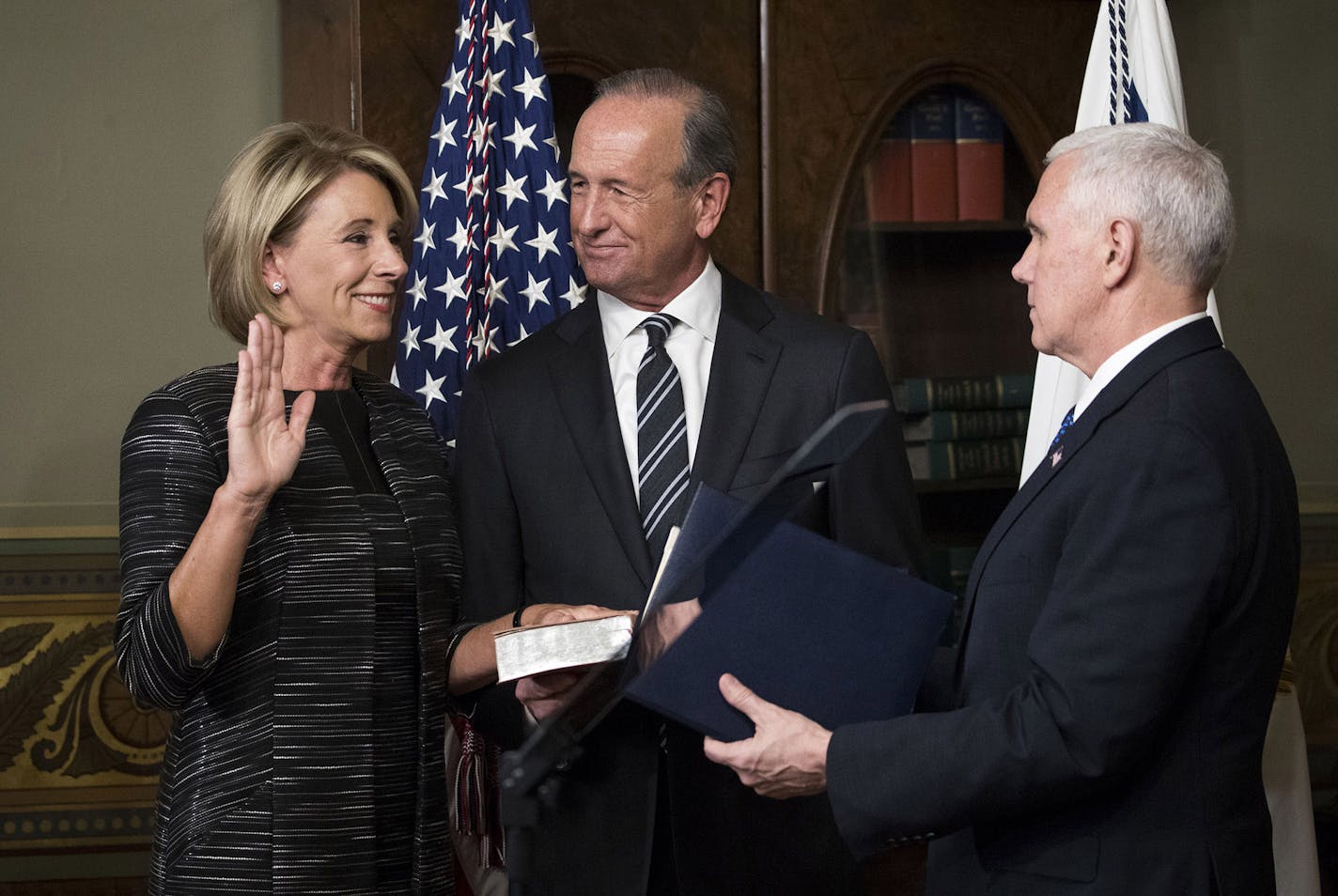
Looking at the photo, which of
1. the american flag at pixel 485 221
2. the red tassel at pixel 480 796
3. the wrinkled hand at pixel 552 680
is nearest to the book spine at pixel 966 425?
the american flag at pixel 485 221

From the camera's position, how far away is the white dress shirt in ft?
6.98

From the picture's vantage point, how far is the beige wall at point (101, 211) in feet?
11.5

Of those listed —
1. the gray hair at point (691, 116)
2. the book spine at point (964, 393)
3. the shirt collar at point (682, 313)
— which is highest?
the gray hair at point (691, 116)

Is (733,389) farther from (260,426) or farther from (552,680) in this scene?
(260,426)

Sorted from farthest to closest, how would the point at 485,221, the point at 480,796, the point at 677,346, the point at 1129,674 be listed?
the point at 485,221, the point at 480,796, the point at 677,346, the point at 1129,674

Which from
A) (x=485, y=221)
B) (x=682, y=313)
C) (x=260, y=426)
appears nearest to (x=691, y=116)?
(x=682, y=313)

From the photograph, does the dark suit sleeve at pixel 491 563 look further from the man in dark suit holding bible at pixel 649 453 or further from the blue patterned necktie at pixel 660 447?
the blue patterned necktie at pixel 660 447

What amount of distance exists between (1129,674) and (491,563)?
1012 mm

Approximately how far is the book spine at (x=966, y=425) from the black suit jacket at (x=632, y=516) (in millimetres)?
1082

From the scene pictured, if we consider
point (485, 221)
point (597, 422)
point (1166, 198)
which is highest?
point (485, 221)

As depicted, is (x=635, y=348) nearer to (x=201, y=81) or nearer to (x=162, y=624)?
(x=162, y=624)

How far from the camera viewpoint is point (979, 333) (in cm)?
333

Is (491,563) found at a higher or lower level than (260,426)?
lower

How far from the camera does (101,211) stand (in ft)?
11.6
